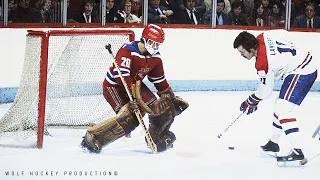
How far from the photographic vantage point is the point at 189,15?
8203 mm

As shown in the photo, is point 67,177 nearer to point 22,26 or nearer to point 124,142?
point 124,142

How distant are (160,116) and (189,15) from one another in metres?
3.34

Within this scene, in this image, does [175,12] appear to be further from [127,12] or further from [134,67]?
[134,67]

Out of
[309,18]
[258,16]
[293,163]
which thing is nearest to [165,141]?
[293,163]

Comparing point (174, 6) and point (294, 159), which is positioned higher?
point (174, 6)

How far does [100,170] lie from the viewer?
4.44m

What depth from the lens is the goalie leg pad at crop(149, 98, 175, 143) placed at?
4.97m

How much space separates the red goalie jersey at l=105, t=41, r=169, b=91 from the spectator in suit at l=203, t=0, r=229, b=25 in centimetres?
310

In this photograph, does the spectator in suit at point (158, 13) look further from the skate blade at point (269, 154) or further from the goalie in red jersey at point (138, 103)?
the skate blade at point (269, 154)

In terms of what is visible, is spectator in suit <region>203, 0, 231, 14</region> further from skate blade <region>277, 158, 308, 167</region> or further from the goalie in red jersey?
skate blade <region>277, 158, 308, 167</region>

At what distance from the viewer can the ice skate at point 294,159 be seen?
468 cm

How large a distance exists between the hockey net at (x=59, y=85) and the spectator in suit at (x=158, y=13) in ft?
6.46

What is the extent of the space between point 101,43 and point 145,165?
1.47 metres

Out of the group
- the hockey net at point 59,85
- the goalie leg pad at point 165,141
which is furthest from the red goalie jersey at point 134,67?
the hockey net at point 59,85
